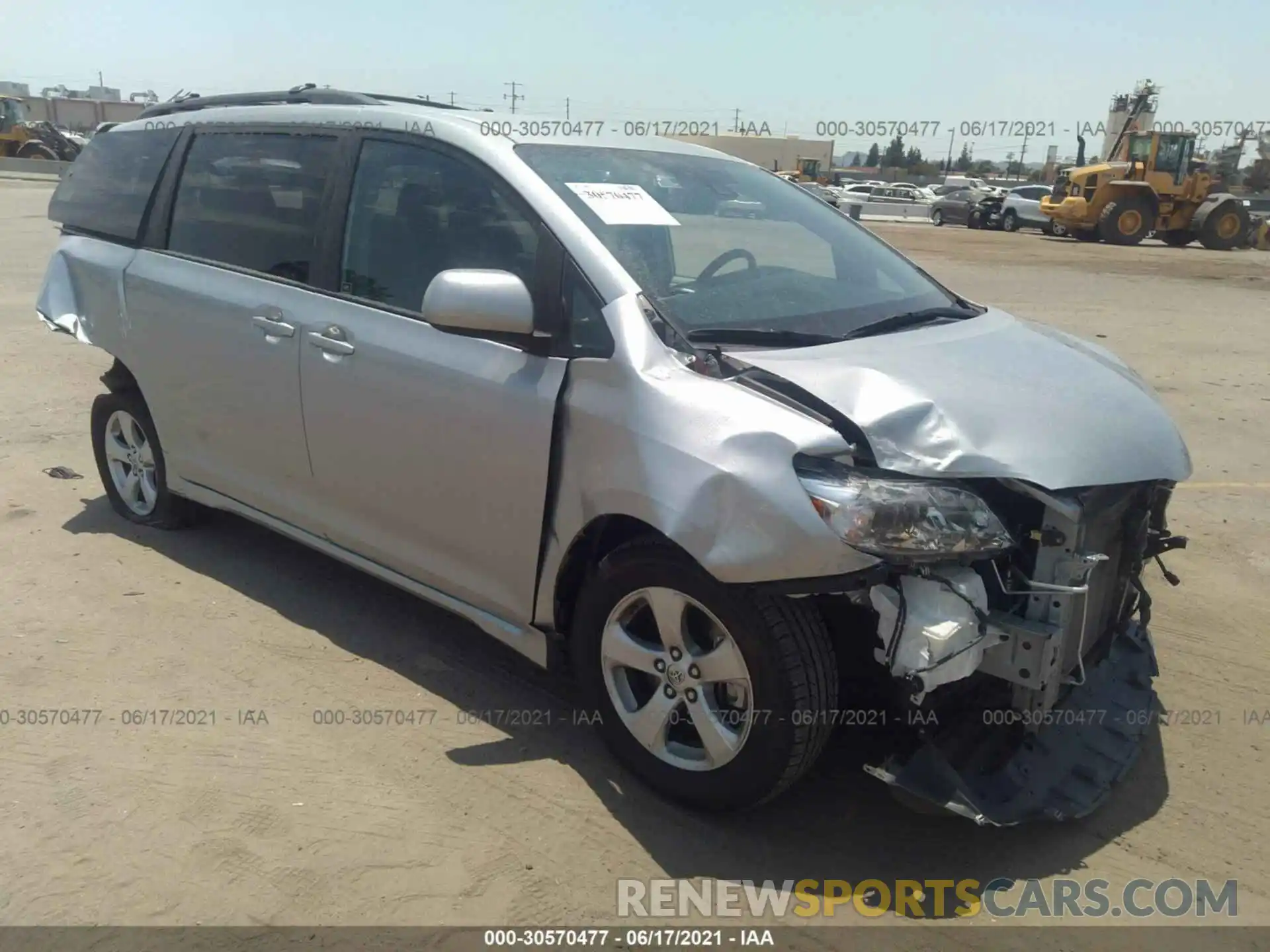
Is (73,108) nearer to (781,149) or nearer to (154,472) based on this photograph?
(781,149)

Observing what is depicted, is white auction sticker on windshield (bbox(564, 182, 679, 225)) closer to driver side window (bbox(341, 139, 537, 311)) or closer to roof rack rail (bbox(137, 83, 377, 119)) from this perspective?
driver side window (bbox(341, 139, 537, 311))

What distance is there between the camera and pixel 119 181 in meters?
4.90

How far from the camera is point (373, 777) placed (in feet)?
10.4

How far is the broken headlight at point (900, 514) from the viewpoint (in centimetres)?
249

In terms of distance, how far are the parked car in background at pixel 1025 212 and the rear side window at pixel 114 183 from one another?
29944mm

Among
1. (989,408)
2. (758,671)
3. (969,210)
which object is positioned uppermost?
(989,408)

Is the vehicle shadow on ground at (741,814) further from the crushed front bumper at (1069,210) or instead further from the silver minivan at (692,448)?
the crushed front bumper at (1069,210)

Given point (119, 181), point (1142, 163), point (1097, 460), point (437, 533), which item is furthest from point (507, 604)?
point (1142, 163)

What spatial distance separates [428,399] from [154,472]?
230 centimetres

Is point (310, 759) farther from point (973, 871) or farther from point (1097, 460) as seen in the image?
point (1097, 460)

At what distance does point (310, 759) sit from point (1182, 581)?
3751mm

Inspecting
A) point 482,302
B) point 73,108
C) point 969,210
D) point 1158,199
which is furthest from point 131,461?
point 73,108

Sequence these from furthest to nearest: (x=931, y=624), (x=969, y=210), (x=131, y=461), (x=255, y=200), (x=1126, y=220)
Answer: (x=969, y=210), (x=1126, y=220), (x=131, y=461), (x=255, y=200), (x=931, y=624)

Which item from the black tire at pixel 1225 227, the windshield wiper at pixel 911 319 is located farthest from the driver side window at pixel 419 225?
the black tire at pixel 1225 227
